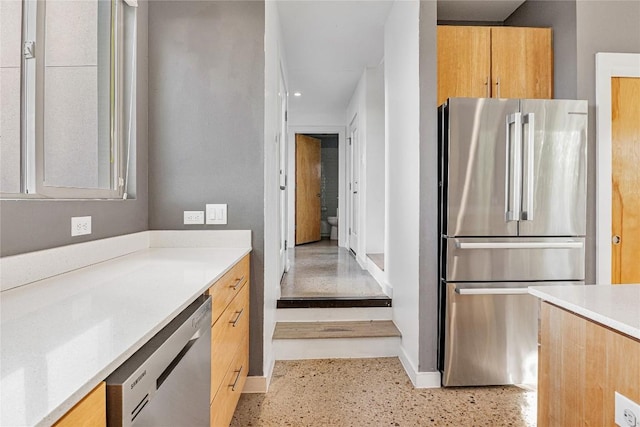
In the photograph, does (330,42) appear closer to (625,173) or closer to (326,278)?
(326,278)

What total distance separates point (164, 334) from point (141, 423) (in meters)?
0.21

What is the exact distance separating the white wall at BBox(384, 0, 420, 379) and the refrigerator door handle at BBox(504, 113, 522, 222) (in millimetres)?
518

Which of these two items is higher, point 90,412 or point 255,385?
point 90,412

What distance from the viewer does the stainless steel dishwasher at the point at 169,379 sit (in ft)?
2.29

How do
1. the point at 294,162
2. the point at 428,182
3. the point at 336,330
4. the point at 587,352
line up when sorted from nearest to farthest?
the point at 587,352 < the point at 428,182 < the point at 336,330 < the point at 294,162

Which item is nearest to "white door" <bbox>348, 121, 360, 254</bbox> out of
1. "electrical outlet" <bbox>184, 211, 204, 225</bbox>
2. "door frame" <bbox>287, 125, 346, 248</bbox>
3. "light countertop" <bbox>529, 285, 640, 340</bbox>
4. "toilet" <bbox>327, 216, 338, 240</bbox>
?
"door frame" <bbox>287, 125, 346, 248</bbox>

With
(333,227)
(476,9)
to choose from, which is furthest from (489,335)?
(333,227)

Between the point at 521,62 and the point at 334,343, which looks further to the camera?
the point at 334,343

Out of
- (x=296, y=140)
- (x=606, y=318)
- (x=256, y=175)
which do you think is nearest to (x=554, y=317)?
(x=606, y=318)

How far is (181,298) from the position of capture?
1050 millimetres

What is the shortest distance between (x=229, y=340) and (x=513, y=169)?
1852 millimetres

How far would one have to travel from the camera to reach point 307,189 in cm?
729

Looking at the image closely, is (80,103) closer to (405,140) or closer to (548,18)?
(405,140)

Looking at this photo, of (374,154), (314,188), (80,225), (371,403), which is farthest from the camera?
(314,188)
